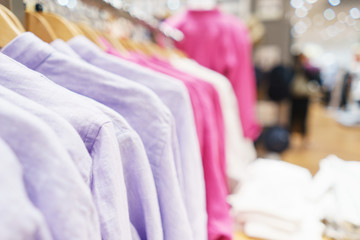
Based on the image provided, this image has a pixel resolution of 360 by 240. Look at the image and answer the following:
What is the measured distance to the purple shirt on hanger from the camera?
36 cm

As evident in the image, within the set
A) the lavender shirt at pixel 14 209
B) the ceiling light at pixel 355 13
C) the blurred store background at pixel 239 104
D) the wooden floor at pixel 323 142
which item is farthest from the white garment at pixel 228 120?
the lavender shirt at pixel 14 209

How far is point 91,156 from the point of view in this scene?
365 millimetres

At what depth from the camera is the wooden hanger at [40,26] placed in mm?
572

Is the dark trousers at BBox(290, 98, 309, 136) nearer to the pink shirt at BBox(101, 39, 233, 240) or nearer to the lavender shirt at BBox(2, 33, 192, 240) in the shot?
the pink shirt at BBox(101, 39, 233, 240)

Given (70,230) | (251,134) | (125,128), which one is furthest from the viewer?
(251,134)

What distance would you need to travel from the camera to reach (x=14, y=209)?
23 cm

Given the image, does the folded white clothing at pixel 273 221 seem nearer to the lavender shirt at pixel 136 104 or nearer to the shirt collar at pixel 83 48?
the lavender shirt at pixel 136 104

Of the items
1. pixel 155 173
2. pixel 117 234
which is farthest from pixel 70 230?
pixel 155 173

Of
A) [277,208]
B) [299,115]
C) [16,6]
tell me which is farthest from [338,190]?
[16,6]

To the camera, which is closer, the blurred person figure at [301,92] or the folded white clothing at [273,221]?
the folded white clothing at [273,221]

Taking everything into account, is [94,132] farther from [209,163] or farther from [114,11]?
[114,11]

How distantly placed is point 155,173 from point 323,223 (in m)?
Answer: 0.58

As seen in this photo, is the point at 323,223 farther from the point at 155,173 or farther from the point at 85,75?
the point at 85,75

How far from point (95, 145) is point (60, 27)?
14.2 inches
